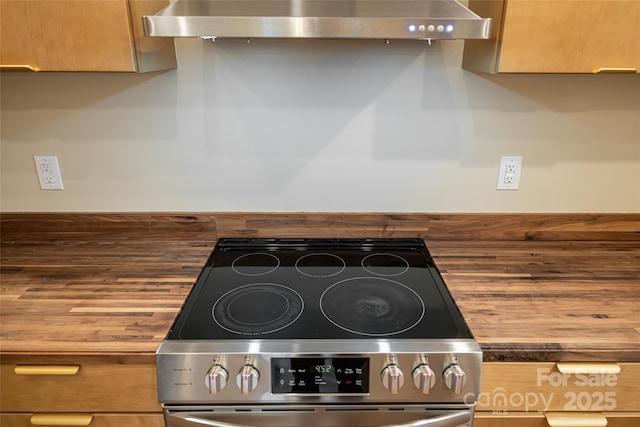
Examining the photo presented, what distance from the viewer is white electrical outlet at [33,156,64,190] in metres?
1.51

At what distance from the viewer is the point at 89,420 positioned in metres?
1.08

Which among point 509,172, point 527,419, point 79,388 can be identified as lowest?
point 527,419

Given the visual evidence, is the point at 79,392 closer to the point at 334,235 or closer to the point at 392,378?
the point at 392,378

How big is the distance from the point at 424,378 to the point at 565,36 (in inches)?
36.1

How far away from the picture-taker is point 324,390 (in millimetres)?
1027

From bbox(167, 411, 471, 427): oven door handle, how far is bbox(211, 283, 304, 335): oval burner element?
0.71 feet

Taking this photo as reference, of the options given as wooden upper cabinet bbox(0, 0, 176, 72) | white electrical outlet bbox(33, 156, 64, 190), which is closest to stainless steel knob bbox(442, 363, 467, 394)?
wooden upper cabinet bbox(0, 0, 176, 72)

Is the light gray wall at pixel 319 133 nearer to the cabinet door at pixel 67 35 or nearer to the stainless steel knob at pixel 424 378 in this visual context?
the cabinet door at pixel 67 35

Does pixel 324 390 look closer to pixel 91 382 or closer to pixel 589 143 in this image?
pixel 91 382

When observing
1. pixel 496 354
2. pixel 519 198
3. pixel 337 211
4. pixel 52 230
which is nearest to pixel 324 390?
pixel 496 354

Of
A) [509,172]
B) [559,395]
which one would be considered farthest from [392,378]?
[509,172]

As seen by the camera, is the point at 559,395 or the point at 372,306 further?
the point at 372,306

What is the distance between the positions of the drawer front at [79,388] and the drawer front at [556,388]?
829 mm

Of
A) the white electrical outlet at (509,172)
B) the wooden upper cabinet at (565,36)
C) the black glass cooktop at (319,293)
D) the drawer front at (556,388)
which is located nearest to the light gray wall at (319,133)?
the white electrical outlet at (509,172)
